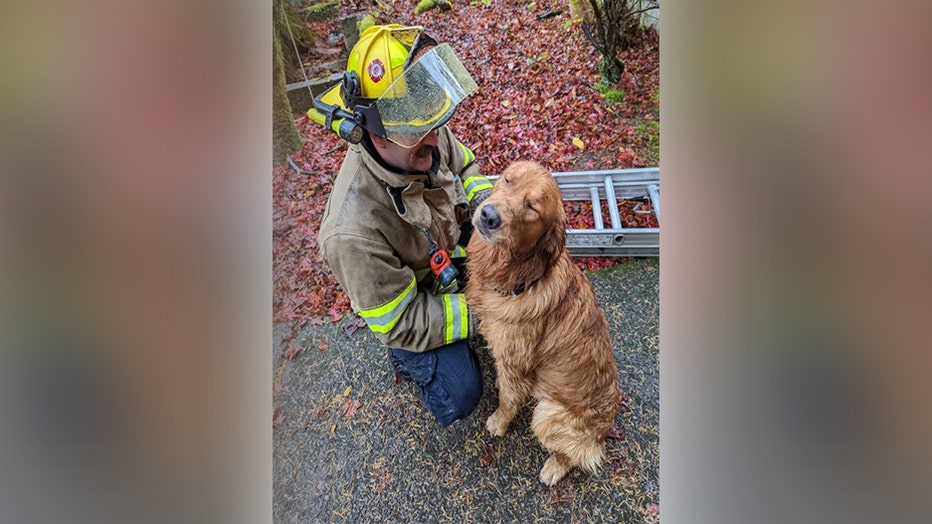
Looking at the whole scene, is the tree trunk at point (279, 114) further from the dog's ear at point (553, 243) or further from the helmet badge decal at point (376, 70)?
the dog's ear at point (553, 243)

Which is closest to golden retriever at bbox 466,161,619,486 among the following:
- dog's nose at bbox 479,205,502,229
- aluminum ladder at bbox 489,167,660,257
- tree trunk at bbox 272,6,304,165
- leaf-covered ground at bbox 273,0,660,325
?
dog's nose at bbox 479,205,502,229

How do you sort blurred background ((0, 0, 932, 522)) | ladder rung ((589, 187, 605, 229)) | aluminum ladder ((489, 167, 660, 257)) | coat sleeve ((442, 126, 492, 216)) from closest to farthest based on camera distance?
blurred background ((0, 0, 932, 522)), aluminum ladder ((489, 167, 660, 257)), ladder rung ((589, 187, 605, 229)), coat sleeve ((442, 126, 492, 216))

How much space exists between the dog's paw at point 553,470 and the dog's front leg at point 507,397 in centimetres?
22

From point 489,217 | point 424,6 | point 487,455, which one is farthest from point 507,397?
point 424,6

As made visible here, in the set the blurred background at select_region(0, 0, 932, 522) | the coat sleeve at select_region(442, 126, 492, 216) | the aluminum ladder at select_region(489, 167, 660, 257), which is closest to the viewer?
the blurred background at select_region(0, 0, 932, 522)

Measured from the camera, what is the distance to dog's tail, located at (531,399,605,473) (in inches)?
60.1

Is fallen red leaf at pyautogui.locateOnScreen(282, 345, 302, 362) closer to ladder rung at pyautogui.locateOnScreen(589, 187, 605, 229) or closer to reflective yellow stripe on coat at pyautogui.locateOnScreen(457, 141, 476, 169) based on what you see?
reflective yellow stripe on coat at pyautogui.locateOnScreen(457, 141, 476, 169)

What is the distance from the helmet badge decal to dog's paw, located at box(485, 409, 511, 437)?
1361 millimetres

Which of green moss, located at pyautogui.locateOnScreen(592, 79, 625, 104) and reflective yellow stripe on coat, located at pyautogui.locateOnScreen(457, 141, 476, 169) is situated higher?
green moss, located at pyautogui.locateOnScreen(592, 79, 625, 104)
